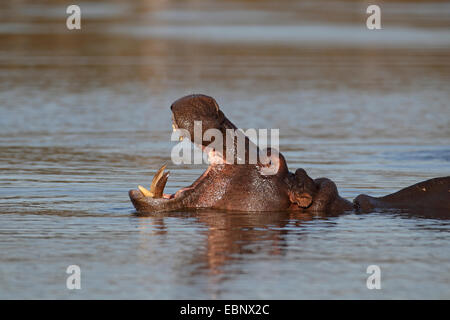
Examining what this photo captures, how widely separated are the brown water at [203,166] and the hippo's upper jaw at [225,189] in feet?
0.53

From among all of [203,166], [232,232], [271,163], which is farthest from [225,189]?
[203,166]

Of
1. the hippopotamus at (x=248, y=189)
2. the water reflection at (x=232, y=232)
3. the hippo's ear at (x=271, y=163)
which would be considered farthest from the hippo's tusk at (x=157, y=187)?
the hippo's ear at (x=271, y=163)

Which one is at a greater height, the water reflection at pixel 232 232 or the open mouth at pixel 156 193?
the open mouth at pixel 156 193

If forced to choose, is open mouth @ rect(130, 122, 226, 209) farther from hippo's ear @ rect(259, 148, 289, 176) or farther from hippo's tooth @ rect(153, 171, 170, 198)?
hippo's ear @ rect(259, 148, 289, 176)

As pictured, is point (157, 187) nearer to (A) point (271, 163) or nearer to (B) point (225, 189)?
(B) point (225, 189)

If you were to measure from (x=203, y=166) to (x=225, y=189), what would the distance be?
13.9 ft

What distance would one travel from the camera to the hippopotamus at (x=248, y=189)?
10602mm

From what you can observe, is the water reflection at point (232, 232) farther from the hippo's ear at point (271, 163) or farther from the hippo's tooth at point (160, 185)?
the hippo's ear at point (271, 163)

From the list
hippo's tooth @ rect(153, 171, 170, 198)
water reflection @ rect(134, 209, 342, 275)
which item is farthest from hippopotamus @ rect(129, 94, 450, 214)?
water reflection @ rect(134, 209, 342, 275)

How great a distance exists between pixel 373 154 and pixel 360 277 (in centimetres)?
799

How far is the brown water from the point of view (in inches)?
328

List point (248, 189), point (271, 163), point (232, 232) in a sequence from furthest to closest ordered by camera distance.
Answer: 1. point (248, 189)
2. point (271, 163)
3. point (232, 232)

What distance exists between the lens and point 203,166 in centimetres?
1503

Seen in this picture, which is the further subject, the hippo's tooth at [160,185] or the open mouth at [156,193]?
the open mouth at [156,193]
